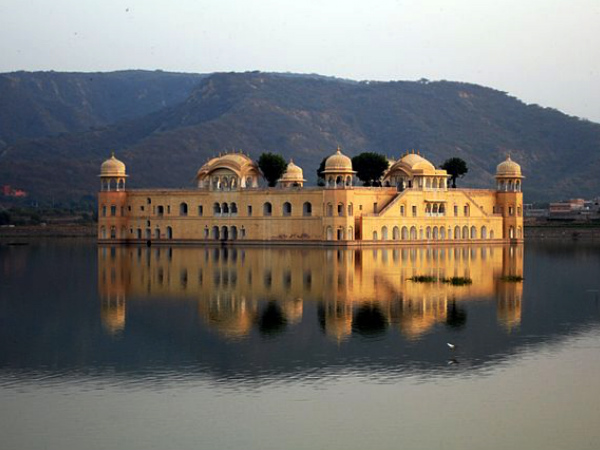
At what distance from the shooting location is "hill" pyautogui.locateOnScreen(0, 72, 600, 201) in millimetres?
144625

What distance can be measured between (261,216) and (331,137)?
347 feet

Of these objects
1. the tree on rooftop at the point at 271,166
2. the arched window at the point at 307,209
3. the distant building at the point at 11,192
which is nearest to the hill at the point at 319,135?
the distant building at the point at 11,192

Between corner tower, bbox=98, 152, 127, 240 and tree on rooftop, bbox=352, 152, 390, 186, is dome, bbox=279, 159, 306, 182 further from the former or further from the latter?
corner tower, bbox=98, 152, 127, 240

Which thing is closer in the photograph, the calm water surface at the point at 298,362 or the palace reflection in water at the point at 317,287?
the calm water surface at the point at 298,362

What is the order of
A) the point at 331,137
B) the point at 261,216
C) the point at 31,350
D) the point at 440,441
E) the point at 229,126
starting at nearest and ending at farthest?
the point at 440,441, the point at 31,350, the point at 261,216, the point at 229,126, the point at 331,137

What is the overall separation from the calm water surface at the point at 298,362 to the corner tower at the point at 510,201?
3023 centimetres

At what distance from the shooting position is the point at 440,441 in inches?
595

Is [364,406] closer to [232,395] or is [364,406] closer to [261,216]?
[232,395]

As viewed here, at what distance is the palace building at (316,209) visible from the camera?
61.7 metres

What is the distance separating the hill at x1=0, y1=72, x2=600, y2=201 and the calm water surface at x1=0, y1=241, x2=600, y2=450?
102533 mm

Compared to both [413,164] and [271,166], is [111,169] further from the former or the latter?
[413,164]

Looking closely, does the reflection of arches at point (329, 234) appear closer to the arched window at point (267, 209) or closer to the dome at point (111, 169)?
the arched window at point (267, 209)

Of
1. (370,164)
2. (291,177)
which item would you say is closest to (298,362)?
(291,177)

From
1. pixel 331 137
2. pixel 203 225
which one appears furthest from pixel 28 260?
pixel 331 137
